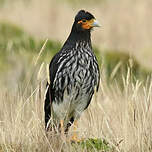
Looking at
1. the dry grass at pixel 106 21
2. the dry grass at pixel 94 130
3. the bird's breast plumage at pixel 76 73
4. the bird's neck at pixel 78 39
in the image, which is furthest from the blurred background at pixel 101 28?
the dry grass at pixel 94 130

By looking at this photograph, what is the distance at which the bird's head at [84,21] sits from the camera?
605 centimetres

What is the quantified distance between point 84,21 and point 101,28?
30.9 feet

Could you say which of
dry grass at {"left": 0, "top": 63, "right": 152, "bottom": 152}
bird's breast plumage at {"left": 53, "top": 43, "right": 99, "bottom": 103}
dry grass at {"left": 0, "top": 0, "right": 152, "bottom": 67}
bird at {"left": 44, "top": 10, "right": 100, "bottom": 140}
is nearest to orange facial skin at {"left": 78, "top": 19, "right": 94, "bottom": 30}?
bird at {"left": 44, "top": 10, "right": 100, "bottom": 140}

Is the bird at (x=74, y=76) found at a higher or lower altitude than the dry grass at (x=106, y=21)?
higher

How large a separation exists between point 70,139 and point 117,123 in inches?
32.6

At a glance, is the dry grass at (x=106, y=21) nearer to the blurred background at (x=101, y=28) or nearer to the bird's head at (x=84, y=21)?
the blurred background at (x=101, y=28)

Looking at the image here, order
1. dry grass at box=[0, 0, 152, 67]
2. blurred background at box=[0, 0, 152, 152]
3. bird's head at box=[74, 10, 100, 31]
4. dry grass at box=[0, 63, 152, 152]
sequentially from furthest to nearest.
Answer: dry grass at box=[0, 0, 152, 67] < bird's head at box=[74, 10, 100, 31] < blurred background at box=[0, 0, 152, 152] < dry grass at box=[0, 63, 152, 152]

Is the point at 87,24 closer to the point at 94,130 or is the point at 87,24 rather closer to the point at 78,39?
the point at 78,39

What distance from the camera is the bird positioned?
19.3ft

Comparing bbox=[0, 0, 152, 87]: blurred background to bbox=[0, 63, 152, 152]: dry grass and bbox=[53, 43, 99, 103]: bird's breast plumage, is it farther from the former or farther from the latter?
bbox=[0, 63, 152, 152]: dry grass

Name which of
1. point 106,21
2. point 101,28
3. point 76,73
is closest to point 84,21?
point 76,73

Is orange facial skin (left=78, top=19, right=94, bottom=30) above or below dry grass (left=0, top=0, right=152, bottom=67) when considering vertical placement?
above

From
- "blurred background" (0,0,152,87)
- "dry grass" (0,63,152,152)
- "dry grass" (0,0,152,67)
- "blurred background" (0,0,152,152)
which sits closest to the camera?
"dry grass" (0,63,152,152)

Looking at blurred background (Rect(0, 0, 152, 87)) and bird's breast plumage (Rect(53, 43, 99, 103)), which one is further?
blurred background (Rect(0, 0, 152, 87))
